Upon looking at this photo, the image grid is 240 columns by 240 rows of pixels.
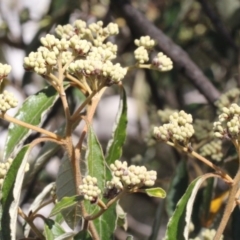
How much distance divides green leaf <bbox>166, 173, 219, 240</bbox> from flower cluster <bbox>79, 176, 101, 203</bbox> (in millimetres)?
175

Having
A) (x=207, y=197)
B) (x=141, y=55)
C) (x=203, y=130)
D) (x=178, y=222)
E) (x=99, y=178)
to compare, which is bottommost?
(x=207, y=197)

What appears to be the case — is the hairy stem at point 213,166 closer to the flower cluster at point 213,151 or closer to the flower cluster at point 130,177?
the flower cluster at point 130,177

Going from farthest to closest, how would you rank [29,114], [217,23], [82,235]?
1. [217,23]
2. [29,114]
3. [82,235]

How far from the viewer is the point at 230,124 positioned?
4.10 feet

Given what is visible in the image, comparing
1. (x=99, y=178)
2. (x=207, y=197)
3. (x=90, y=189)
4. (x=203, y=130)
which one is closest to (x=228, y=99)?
(x=203, y=130)

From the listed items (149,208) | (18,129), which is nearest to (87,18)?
(149,208)

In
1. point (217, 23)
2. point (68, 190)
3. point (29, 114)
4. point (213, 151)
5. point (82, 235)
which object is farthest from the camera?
point (217, 23)

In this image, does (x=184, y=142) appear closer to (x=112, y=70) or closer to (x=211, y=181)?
(x=112, y=70)

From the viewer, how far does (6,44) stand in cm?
297

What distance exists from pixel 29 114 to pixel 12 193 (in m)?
0.29

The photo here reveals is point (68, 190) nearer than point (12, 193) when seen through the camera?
No

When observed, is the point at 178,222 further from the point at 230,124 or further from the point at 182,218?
the point at 230,124

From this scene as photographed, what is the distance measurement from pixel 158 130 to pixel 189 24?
1.91 m

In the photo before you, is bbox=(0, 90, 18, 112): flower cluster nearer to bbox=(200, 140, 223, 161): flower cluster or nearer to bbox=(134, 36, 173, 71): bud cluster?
bbox=(134, 36, 173, 71): bud cluster
